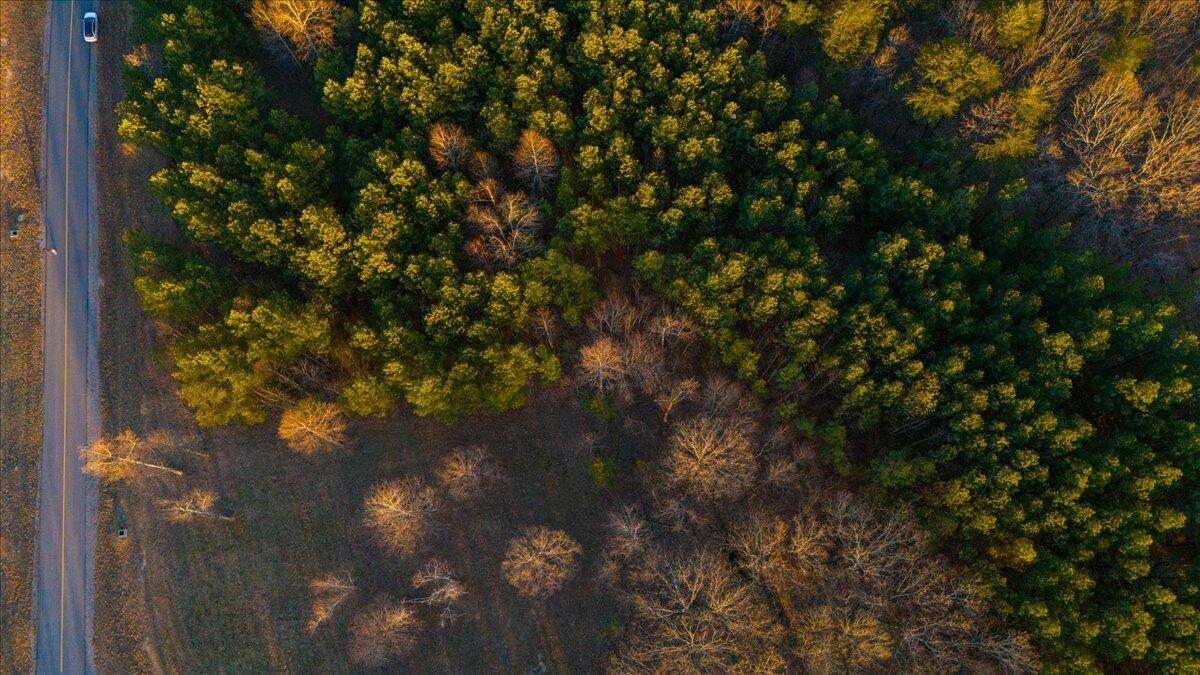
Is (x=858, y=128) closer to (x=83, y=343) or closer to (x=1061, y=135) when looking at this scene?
(x=1061, y=135)

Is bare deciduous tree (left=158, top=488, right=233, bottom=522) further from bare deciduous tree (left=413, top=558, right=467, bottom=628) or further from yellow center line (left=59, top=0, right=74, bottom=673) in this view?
bare deciduous tree (left=413, top=558, right=467, bottom=628)

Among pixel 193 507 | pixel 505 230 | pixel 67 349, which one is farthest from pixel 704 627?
pixel 67 349

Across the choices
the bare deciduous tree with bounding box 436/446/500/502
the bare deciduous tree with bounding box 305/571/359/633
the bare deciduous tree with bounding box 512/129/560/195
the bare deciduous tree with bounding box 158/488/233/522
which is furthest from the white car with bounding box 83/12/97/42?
the bare deciduous tree with bounding box 305/571/359/633

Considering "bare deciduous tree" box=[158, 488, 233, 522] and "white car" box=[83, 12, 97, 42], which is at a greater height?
"white car" box=[83, 12, 97, 42]

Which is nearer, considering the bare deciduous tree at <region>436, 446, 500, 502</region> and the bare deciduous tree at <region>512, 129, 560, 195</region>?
the bare deciduous tree at <region>512, 129, 560, 195</region>

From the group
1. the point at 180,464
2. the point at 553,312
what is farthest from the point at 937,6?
the point at 180,464

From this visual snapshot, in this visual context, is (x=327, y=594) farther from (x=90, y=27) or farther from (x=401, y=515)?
(x=90, y=27)
